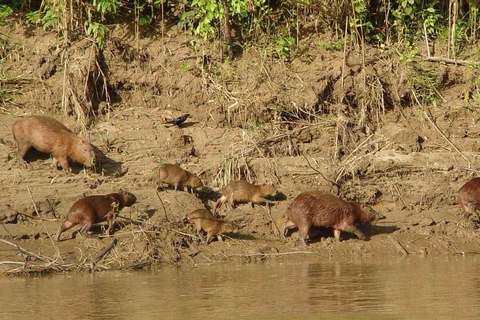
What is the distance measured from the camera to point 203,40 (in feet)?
37.3

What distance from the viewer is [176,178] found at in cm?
930

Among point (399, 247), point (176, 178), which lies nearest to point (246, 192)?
point (176, 178)

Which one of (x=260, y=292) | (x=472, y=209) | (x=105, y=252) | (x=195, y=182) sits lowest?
(x=260, y=292)

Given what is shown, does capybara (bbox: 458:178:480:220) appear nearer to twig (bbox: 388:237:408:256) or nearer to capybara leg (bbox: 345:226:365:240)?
twig (bbox: 388:237:408:256)

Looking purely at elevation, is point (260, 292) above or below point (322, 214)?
below

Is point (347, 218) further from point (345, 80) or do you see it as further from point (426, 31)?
point (426, 31)

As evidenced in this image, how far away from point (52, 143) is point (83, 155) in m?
0.40

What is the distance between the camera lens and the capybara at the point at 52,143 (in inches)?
376

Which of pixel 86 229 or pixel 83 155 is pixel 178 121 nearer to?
pixel 83 155

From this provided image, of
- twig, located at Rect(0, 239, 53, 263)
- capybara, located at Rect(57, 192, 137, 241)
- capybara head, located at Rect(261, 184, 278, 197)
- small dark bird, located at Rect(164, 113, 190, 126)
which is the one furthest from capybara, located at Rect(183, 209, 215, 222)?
small dark bird, located at Rect(164, 113, 190, 126)

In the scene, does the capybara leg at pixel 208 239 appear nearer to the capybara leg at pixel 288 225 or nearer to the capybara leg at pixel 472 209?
the capybara leg at pixel 288 225

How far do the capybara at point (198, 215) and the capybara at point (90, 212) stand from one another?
752mm

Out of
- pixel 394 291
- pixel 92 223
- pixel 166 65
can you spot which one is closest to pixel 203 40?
pixel 166 65

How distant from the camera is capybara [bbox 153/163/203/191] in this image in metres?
9.33
